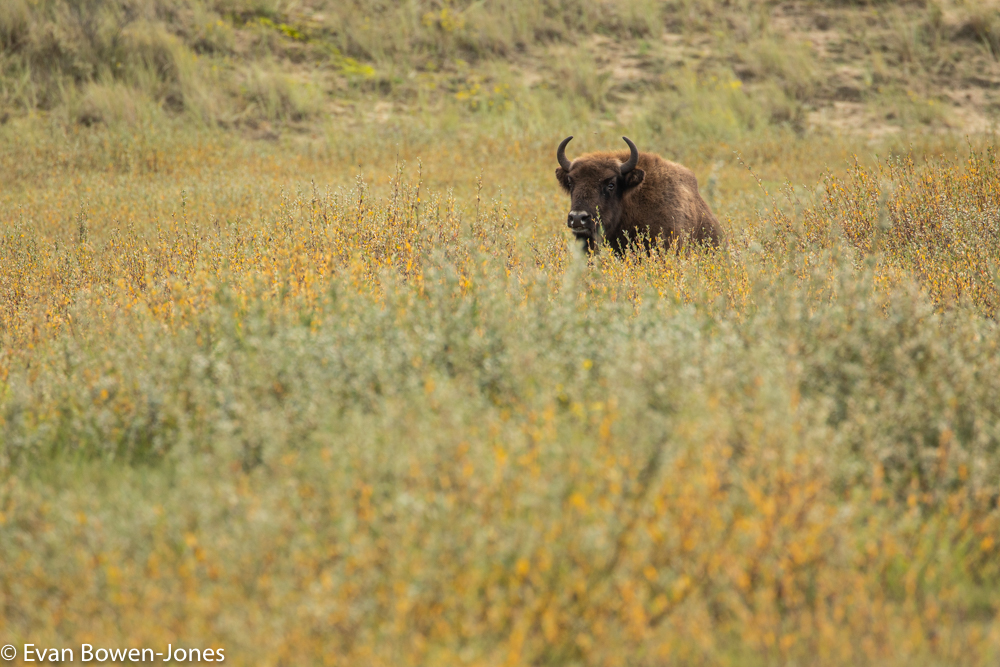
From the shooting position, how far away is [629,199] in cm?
898

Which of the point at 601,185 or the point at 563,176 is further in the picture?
the point at 563,176

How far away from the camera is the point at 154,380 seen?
434 cm

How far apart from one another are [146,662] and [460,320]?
2.39 meters

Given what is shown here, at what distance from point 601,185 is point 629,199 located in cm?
41

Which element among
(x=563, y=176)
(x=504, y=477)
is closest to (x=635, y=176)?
(x=563, y=176)

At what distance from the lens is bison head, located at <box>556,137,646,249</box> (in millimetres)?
8656

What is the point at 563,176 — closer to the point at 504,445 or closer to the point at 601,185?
the point at 601,185

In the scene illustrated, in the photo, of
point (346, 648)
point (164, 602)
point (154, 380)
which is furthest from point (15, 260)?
point (346, 648)

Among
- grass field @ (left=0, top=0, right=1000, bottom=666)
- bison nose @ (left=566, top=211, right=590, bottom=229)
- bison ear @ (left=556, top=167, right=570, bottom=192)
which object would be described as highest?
grass field @ (left=0, top=0, right=1000, bottom=666)

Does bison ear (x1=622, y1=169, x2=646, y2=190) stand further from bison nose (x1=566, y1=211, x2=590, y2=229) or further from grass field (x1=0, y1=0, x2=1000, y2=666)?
grass field (x1=0, y1=0, x2=1000, y2=666)

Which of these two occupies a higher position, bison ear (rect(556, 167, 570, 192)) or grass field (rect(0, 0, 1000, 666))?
grass field (rect(0, 0, 1000, 666))

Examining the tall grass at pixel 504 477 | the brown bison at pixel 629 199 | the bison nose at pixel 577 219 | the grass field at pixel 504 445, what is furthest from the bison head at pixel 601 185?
the tall grass at pixel 504 477

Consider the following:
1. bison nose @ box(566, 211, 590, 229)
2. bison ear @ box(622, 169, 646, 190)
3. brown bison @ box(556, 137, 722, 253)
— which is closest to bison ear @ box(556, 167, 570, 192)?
brown bison @ box(556, 137, 722, 253)

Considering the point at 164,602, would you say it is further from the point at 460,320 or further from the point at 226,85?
the point at 226,85
